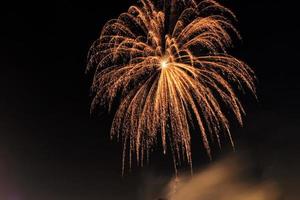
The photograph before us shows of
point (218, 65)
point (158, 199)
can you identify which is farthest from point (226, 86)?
point (158, 199)

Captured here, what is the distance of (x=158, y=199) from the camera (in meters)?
45.4

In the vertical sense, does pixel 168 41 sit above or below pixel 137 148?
above

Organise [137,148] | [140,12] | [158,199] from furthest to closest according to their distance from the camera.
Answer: [158,199]
[140,12]
[137,148]

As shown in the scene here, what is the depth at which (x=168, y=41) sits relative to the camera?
32.1 meters

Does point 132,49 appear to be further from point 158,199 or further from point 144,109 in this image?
point 158,199

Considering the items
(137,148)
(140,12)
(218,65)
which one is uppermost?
(140,12)

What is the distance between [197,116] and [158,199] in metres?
15.8

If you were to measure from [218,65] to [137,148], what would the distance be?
7.76 metres

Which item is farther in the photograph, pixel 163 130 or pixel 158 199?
pixel 158 199

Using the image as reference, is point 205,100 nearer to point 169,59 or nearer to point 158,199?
→ point 169,59

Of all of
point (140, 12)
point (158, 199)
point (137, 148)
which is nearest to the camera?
point (137, 148)

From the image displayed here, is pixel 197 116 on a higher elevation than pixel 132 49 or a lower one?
lower

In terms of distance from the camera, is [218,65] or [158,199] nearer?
[218,65]

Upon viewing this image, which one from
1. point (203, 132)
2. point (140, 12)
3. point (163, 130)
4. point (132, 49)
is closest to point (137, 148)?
point (163, 130)
